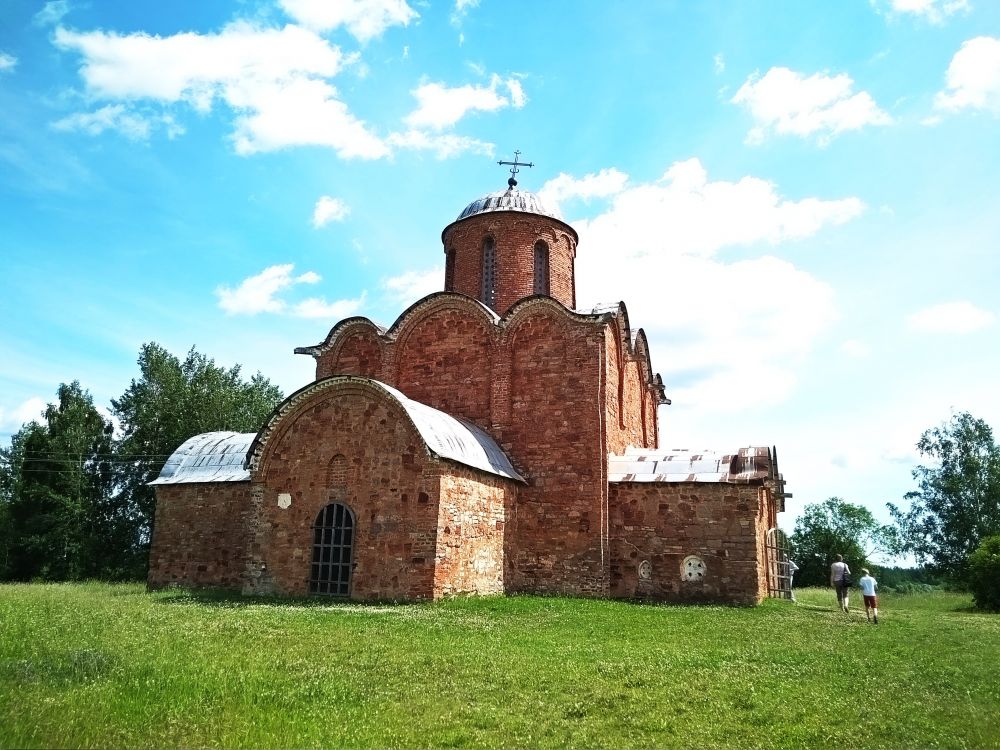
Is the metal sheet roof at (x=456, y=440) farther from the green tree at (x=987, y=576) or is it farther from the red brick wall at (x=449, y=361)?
the green tree at (x=987, y=576)

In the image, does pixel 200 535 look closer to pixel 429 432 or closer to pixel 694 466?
pixel 429 432

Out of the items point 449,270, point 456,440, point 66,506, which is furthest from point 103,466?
point 456,440

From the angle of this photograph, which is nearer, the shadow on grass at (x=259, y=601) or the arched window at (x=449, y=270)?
the shadow on grass at (x=259, y=601)

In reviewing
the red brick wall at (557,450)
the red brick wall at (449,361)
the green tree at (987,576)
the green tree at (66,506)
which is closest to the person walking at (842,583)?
the red brick wall at (557,450)

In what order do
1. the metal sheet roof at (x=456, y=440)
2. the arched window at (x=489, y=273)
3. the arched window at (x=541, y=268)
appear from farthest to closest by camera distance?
the arched window at (x=541, y=268)
the arched window at (x=489, y=273)
the metal sheet roof at (x=456, y=440)

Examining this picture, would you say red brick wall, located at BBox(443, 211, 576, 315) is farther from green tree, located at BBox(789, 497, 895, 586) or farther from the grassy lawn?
green tree, located at BBox(789, 497, 895, 586)

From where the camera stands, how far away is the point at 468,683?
648cm

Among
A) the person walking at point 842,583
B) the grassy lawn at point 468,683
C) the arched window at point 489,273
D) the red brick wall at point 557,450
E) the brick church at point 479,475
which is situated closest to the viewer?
the grassy lawn at point 468,683

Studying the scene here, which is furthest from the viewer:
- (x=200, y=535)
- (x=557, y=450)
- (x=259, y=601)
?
(x=200, y=535)

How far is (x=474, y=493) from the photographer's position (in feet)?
46.3

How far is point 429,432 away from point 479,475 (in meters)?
1.62

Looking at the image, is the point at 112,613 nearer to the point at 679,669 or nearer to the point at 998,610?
the point at 679,669

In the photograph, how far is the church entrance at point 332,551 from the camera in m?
13.5

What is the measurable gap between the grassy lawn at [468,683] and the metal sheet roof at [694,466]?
4727mm
